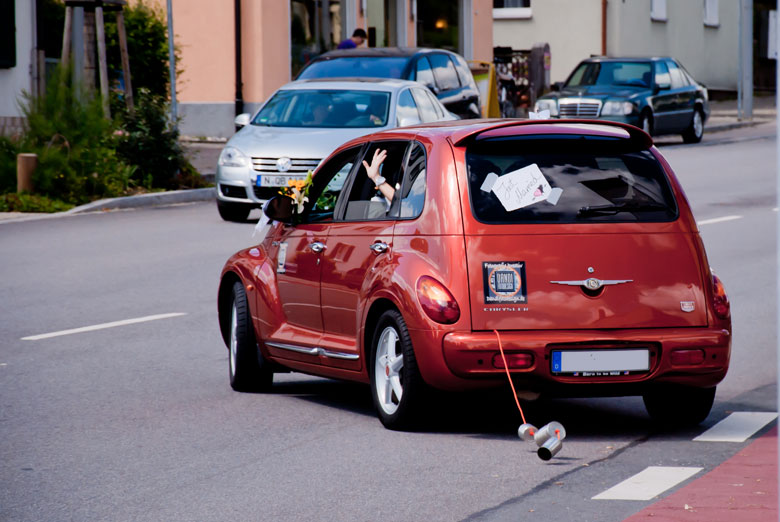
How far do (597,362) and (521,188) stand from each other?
0.91m

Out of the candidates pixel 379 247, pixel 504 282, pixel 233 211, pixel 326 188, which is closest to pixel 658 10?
pixel 233 211

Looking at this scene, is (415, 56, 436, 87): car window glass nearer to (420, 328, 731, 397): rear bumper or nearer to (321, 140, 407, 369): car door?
(321, 140, 407, 369): car door

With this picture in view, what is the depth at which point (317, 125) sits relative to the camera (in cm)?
1883

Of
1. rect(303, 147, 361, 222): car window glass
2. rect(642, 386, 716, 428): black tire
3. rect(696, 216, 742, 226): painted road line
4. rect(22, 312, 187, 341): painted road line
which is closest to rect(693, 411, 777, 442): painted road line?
rect(642, 386, 716, 428): black tire

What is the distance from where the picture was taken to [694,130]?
33.3 metres

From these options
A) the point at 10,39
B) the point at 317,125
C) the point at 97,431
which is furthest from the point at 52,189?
the point at 97,431

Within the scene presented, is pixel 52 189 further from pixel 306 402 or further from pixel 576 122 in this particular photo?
pixel 576 122

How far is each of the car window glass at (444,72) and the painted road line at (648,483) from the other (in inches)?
669

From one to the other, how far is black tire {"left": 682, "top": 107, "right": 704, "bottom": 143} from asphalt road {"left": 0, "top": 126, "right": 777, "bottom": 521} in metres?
20.1

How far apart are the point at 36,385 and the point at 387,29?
2913 cm

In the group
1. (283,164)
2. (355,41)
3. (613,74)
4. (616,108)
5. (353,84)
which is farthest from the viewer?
(613,74)

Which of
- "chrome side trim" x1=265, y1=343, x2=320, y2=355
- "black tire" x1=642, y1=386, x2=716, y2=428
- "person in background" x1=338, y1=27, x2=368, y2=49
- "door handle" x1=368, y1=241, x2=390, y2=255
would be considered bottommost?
"black tire" x1=642, y1=386, x2=716, y2=428

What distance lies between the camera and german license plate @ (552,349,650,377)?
7164 mm

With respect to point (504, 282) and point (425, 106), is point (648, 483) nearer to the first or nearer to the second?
point (504, 282)
